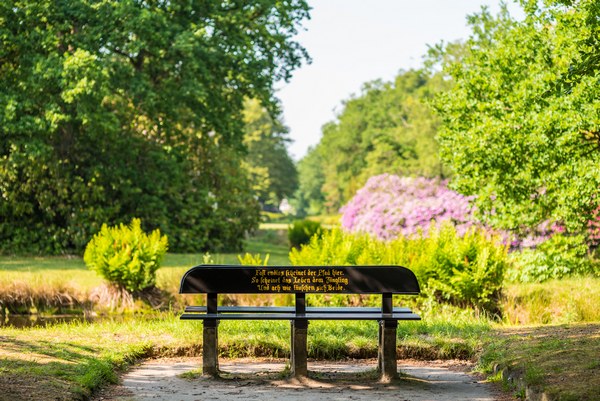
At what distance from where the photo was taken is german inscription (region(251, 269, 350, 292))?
828 centimetres

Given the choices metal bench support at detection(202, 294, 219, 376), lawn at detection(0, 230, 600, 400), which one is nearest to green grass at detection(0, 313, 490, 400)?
lawn at detection(0, 230, 600, 400)

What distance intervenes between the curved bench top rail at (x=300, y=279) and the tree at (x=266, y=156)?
54.0m

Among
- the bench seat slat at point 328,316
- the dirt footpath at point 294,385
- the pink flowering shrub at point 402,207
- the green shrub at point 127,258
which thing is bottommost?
the dirt footpath at point 294,385

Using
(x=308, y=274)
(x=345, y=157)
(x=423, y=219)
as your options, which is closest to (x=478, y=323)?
(x=308, y=274)

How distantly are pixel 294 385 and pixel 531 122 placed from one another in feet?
25.8

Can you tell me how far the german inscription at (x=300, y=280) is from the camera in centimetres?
828

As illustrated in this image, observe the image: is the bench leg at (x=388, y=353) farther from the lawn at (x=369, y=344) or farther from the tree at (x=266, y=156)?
the tree at (x=266, y=156)

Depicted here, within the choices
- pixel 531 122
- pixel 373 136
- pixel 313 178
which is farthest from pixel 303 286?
pixel 313 178

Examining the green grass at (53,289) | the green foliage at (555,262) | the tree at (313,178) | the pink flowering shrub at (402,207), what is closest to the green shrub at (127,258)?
the green grass at (53,289)

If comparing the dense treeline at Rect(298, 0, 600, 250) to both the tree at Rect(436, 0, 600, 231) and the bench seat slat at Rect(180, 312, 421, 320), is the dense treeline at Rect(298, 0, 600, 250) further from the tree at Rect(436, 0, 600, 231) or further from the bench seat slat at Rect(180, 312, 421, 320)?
the bench seat slat at Rect(180, 312, 421, 320)

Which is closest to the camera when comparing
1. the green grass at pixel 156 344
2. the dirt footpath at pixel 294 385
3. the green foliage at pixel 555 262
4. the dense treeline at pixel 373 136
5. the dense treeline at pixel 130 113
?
the dirt footpath at pixel 294 385

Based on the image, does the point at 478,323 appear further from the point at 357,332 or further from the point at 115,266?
the point at 115,266

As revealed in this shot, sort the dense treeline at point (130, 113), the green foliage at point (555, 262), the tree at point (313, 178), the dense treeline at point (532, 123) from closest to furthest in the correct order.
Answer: the dense treeline at point (532, 123), the green foliage at point (555, 262), the dense treeline at point (130, 113), the tree at point (313, 178)

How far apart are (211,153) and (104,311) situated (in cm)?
1412
